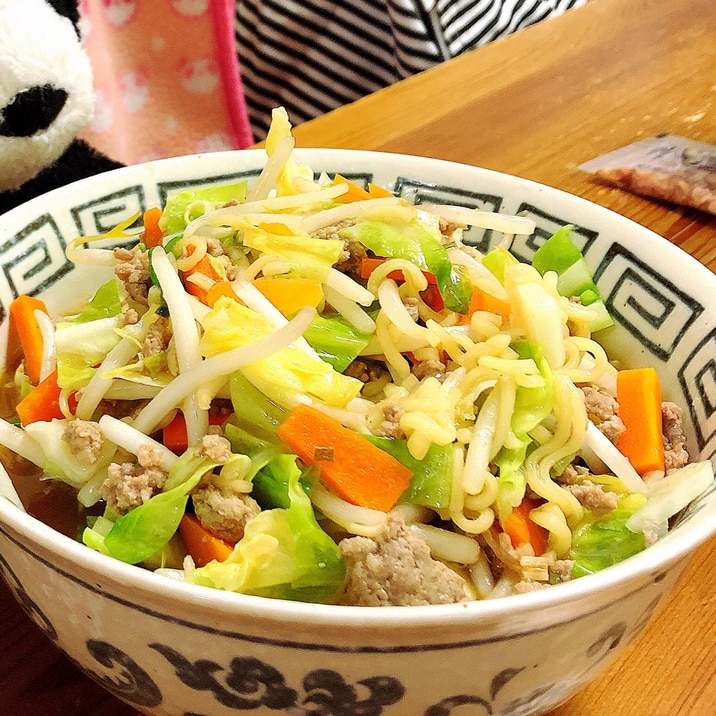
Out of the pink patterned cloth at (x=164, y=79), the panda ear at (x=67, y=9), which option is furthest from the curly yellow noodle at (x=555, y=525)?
the pink patterned cloth at (x=164, y=79)

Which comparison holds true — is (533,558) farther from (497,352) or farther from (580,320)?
(580,320)

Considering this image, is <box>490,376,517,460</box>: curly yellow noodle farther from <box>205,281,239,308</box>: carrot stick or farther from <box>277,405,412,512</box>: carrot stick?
<box>205,281,239,308</box>: carrot stick

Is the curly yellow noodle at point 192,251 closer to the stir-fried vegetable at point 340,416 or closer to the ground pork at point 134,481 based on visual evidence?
the stir-fried vegetable at point 340,416

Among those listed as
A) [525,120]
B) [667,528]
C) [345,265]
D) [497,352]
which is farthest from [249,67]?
[667,528]

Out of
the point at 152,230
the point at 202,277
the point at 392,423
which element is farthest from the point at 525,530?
the point at 152,230

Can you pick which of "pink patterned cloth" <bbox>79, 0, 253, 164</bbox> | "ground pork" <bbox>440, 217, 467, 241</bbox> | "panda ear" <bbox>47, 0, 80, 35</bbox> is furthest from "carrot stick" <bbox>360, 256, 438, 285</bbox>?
"pink patterned cloth" <bbox>79, 0, 253, 164</bbox>
